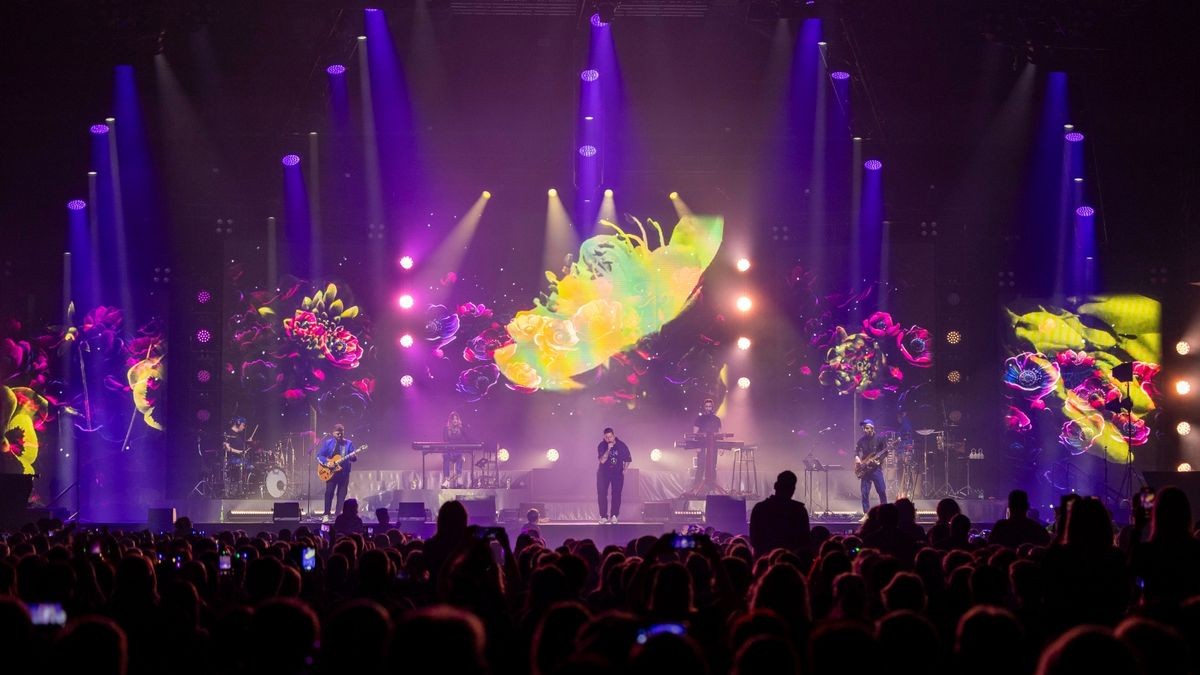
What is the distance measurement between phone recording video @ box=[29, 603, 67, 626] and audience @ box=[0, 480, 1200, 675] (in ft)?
0.04

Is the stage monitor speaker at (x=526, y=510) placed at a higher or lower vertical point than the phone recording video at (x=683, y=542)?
lower

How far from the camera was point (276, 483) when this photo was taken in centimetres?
2303

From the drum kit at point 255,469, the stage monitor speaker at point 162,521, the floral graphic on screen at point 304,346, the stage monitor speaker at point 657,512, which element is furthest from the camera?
the floral graphic on screen at point 304,346

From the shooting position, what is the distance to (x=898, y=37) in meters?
21.6

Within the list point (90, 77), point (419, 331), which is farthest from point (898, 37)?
point (90, 77)

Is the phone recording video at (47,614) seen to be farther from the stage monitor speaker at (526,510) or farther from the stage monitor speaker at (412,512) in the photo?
the stage monitor speaker at (526,510)

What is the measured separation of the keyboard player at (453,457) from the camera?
22922 mm

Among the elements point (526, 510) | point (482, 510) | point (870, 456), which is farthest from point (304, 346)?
point (870, 456)

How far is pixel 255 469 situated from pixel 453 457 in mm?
4090

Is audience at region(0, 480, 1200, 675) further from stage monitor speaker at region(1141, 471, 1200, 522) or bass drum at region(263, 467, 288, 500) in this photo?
bass drum at region(263, 467, 288, 500)

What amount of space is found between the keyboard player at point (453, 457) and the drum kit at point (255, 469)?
3.18 m

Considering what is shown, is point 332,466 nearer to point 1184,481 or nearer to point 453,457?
point 453,457

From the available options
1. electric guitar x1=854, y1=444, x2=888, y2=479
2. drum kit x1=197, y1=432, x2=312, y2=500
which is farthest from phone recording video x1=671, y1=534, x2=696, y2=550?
drum kit x1=197, y1=432, x2=312, y2=500

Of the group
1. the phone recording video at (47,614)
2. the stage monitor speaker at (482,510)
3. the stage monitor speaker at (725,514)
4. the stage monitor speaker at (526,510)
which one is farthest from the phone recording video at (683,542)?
the stage monitor speaker at (526,510)
